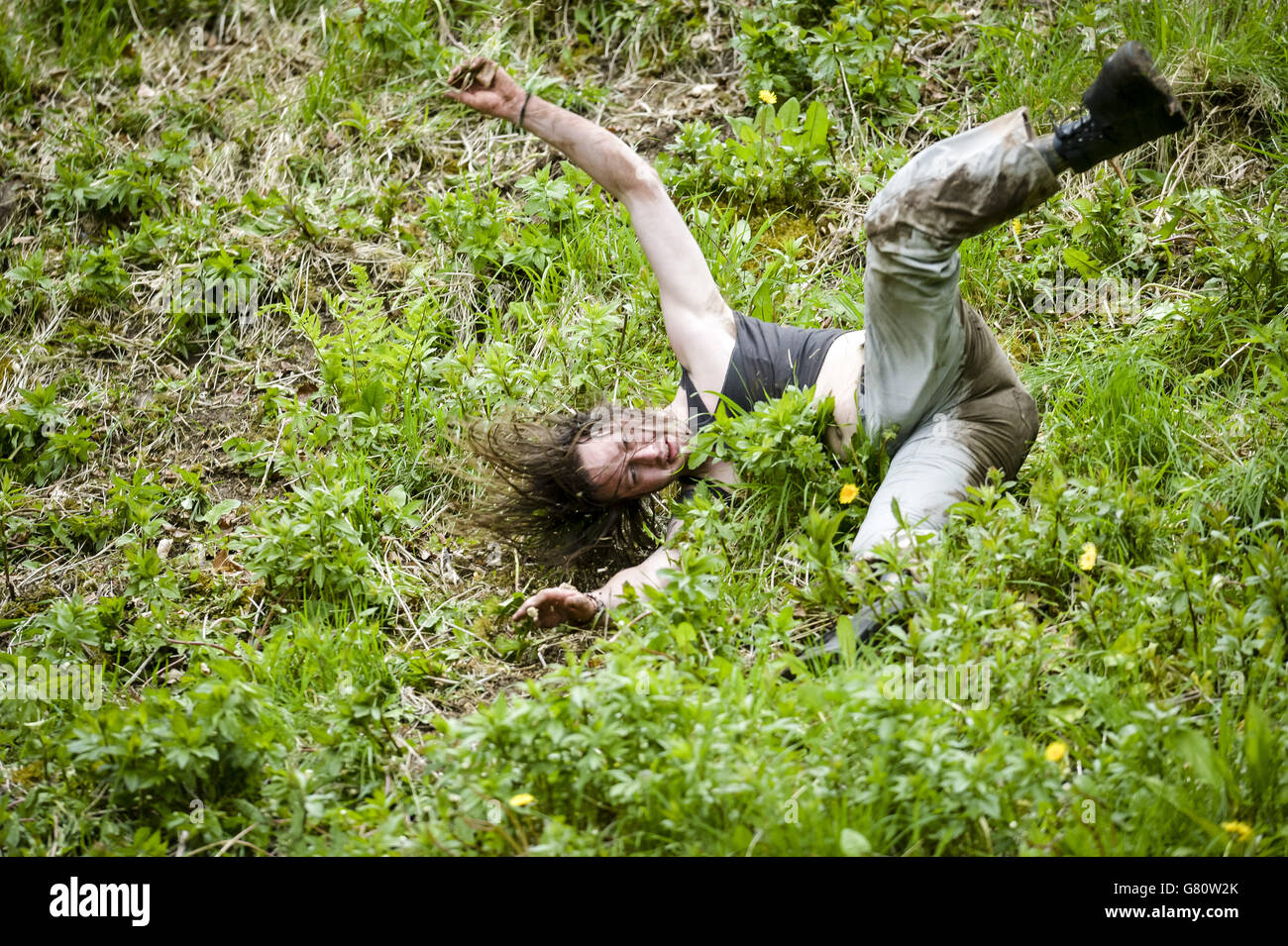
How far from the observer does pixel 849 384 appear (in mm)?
2998

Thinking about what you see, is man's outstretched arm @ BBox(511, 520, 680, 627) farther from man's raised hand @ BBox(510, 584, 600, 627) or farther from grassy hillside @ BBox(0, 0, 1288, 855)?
grassy hillside @ BBox(0, 0, 1288, 855)

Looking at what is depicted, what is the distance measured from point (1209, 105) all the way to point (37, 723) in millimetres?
4314

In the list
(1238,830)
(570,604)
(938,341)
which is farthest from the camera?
(570,604)

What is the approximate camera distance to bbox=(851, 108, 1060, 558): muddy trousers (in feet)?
8.05

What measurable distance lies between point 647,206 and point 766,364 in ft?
2.07

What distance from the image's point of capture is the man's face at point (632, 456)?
3178 mm

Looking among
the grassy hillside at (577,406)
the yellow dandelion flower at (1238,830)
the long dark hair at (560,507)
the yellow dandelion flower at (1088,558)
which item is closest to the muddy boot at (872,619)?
the grassy hillside at (577,406)

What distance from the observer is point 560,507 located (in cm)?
332

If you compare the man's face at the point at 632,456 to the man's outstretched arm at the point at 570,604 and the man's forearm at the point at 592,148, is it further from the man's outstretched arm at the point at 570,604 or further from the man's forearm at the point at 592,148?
the man's forearm at the point at 592,148

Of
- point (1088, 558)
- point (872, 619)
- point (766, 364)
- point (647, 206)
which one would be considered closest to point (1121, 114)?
point (1088, 558)

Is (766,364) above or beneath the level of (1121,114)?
beneath

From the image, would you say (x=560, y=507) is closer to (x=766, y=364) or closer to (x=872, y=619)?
(x=766, y=364)

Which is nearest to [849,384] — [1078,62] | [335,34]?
[1078,62]

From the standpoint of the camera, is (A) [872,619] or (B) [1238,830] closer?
(B) [1238,830]
